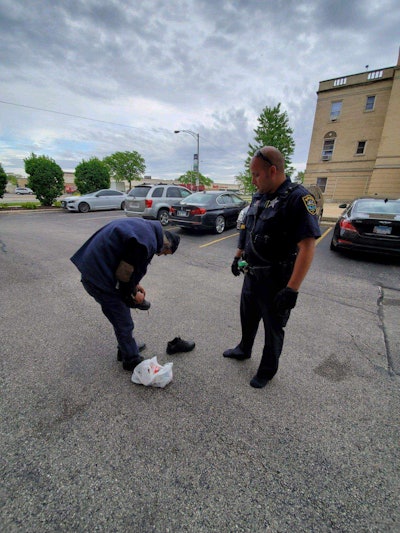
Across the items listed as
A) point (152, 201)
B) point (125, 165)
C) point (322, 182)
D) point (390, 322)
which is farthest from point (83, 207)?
point (125, 165)

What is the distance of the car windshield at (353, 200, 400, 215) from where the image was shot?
532 cm

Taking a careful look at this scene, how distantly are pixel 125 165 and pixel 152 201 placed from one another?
44.4 metres

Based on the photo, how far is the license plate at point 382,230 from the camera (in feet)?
16.2

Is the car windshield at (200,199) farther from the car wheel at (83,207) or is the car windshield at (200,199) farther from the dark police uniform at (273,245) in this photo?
the car wheel at (83,207)

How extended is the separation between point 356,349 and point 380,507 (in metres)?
1.59

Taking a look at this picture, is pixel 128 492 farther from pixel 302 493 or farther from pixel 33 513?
pixel 302 493

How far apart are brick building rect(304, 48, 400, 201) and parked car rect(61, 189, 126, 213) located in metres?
18.8

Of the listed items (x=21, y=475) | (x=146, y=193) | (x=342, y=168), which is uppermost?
(x=342, y=168)

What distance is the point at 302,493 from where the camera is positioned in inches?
52.7

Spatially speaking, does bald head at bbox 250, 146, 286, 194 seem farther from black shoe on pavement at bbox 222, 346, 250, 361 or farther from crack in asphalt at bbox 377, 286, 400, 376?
crack in asphalt at bbox 377, 286, 400, 376

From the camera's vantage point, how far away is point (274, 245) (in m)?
1.84

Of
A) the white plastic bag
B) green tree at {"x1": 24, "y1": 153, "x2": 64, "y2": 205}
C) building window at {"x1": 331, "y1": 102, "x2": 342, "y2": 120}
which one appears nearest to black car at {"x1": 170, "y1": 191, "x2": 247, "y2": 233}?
the white plastic bag

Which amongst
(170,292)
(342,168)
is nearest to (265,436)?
(170,292)

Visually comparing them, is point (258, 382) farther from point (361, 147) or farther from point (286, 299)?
point (361, 147)
